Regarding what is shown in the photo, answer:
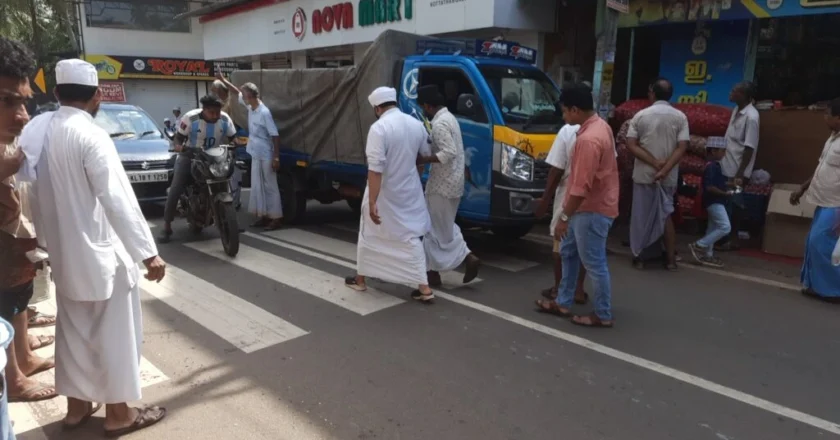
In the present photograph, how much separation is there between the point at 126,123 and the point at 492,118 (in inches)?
262

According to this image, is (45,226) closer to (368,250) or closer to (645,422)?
(368,250)

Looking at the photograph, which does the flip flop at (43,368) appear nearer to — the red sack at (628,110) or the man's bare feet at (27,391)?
the man's bare feet at (27,391)

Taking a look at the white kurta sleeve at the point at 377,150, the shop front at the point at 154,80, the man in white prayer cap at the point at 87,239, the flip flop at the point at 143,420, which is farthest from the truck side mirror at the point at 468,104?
the shop front at the point at 154,80

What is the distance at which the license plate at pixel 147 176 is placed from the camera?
28.3 feet

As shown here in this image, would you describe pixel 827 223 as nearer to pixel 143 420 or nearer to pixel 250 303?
pixel 250 303

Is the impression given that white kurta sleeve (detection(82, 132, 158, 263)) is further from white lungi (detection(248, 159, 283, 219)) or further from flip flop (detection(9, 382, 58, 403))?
white lungi (detection(248, 159, 283, 219))

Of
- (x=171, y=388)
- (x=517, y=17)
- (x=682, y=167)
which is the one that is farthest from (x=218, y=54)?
(x=171, y=388)

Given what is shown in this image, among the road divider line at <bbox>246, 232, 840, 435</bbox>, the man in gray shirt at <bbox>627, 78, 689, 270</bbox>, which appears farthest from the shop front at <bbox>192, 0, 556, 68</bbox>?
the road divider line at <bbox>246, 232, 840, 435</bbox>

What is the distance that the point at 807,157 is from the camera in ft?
25.5

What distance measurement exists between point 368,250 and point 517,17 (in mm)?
7178

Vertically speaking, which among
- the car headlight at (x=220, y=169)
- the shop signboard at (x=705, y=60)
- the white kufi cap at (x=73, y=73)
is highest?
the shop signboard at (x=705, y=60)

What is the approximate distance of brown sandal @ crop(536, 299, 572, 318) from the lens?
5.02m

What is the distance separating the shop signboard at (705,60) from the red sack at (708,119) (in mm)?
1483

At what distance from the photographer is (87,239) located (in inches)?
115
